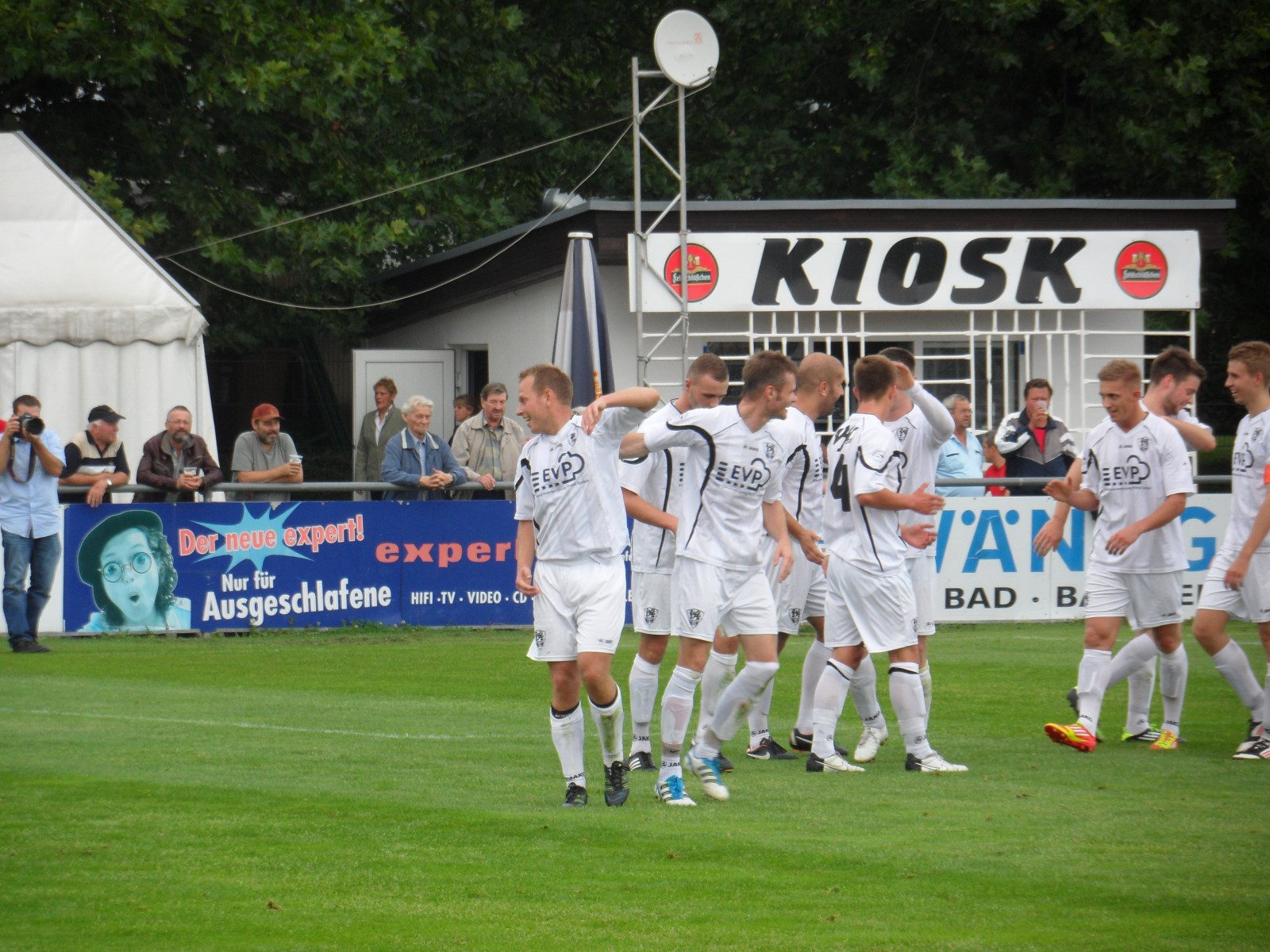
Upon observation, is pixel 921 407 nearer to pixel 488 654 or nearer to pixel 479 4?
pixel 488 654

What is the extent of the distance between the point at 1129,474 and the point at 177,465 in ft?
31.1

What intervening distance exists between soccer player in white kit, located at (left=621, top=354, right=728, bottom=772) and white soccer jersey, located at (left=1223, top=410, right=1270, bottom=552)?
3060mm

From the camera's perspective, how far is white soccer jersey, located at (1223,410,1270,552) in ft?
32.0

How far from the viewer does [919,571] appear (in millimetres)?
9867

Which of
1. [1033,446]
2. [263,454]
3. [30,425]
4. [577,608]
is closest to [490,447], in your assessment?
[263,454]

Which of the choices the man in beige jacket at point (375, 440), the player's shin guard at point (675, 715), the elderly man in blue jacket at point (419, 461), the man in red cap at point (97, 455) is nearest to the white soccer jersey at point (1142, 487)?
the player's shin guard at point (675, 715)

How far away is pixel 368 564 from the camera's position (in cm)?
1662

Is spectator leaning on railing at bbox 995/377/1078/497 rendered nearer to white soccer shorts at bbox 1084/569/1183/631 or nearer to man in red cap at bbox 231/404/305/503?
man in red cap at bbox 231/404/305/503

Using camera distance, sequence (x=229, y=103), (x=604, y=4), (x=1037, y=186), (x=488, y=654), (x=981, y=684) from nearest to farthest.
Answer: (x=981, y=684)
(x=488, y=654)
(x=229, y=103)
(x=1037, y=186)
(x=604, y=4)

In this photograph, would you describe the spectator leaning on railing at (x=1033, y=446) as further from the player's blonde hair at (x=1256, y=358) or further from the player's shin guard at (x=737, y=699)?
A: the player's shin guard at (x=737, y=699)

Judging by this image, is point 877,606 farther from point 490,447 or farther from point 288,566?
point 490,447

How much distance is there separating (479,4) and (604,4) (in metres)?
4.99

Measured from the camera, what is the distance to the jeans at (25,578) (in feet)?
48.8

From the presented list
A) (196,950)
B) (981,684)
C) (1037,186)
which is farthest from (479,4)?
(196,950)
